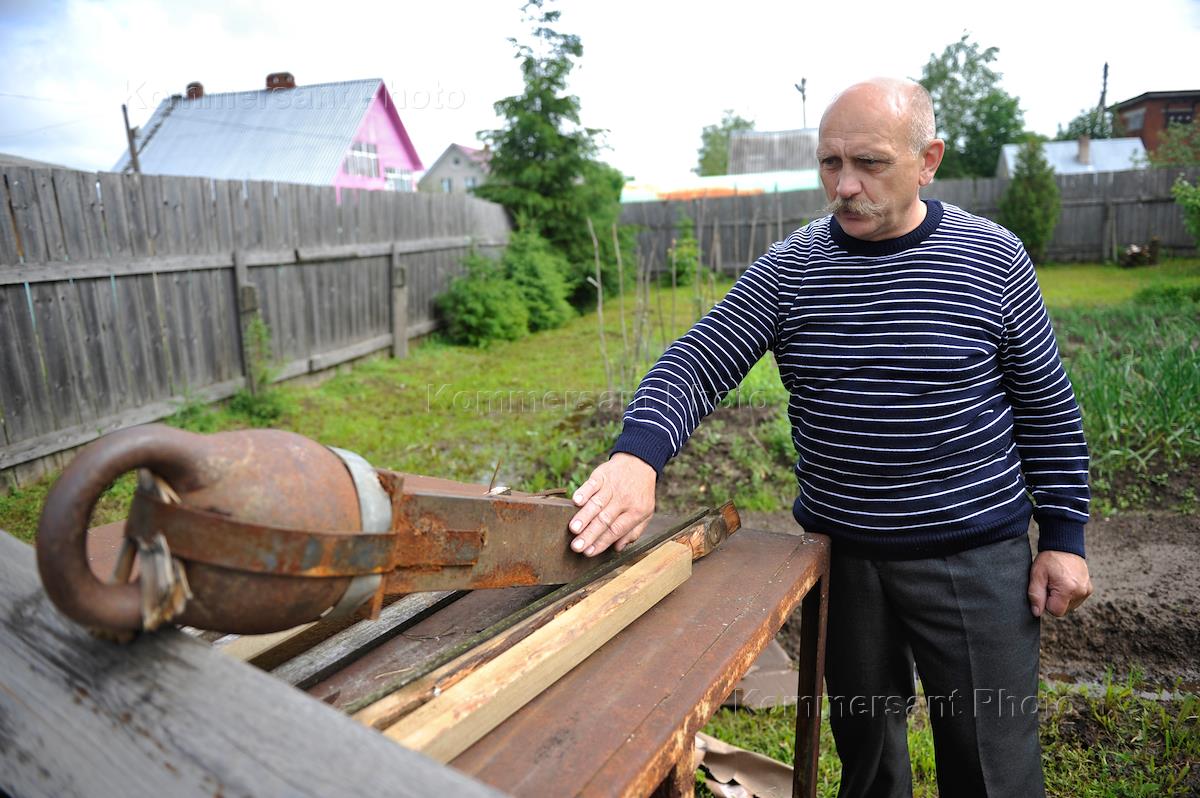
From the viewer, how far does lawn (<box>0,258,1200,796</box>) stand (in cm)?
273

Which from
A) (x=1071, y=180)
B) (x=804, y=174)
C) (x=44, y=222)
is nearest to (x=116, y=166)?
(x=804, y=174)

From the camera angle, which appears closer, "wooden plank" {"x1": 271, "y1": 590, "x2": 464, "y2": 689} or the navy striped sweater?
"wooden plank" {"x1": 271, "y1": 590, "x2": 464, "y2": 689}

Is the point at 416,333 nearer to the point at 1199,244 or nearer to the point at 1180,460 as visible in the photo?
the point at 1180,460

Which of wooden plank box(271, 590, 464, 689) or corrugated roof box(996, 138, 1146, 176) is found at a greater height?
corrugated roof box(996, 138, 1146, 176)

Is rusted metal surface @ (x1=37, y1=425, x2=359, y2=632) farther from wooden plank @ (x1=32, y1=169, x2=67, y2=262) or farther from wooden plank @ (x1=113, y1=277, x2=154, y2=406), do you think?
wooden plank @ (x1=113, y1=277, x2=154, y2=406)

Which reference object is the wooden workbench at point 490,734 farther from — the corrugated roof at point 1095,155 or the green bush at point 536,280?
the corrugated roof at point 1095,155

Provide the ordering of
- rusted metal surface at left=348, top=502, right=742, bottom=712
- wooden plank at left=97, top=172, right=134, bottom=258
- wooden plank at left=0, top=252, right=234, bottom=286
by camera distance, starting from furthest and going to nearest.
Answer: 1. wooden plank at left=97, top=172, right=134, bottom=258
2. wooden plank at left=0, top=252, right=234, bottom=286
3. rusted metal surface at left=348, top=502, right=742, bottom=712

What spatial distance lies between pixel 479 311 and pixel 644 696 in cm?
1072

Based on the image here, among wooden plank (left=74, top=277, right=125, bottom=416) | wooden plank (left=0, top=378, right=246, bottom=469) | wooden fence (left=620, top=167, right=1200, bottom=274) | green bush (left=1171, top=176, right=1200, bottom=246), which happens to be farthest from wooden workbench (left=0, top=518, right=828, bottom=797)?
wooden fence (left=620, top=167, right=1200, bottom=274)

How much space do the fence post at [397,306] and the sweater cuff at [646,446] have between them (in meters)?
9.17

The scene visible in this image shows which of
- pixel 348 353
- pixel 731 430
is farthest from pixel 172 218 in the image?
pixel 731 430

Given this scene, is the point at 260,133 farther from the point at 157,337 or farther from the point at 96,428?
the point at 96,428

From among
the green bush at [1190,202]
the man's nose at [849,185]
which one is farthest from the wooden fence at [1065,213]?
the man's nose at [849,185]

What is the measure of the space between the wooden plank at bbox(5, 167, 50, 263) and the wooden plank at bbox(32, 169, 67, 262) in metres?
0.03
